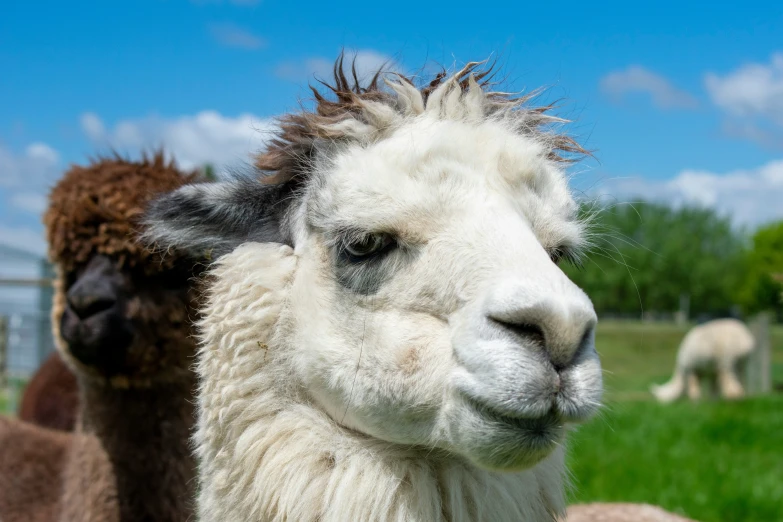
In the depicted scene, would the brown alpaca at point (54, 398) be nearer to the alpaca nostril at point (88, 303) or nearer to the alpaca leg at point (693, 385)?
the alpaca nostril at point (88, 303)

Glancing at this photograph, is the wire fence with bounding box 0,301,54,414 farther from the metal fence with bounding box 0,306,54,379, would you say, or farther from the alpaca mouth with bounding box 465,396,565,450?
the alpaca mouth with bounding box 465,396,565,450

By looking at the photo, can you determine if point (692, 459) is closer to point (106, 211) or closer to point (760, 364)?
point (106, 211)

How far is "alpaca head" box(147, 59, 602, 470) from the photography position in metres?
2.04

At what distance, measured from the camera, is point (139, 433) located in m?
4.05

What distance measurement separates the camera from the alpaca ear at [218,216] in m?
2.88

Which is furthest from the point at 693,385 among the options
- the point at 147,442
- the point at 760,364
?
the point at 147,442

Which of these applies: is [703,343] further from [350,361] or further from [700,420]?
[350,361]

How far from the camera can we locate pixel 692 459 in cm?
820

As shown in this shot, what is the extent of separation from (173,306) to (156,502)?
3.38 ft

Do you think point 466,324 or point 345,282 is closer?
point 466,324

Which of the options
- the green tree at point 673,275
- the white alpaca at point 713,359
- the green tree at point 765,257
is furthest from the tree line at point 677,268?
the white alpaca at point 713,359

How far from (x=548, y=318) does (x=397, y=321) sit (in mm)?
522

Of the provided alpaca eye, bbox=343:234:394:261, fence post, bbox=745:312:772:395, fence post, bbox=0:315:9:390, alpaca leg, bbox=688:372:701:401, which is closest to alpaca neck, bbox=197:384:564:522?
alpaca eye, bbox=343:234:394:261

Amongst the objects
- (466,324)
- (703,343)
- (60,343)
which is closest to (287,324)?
(466,324)
